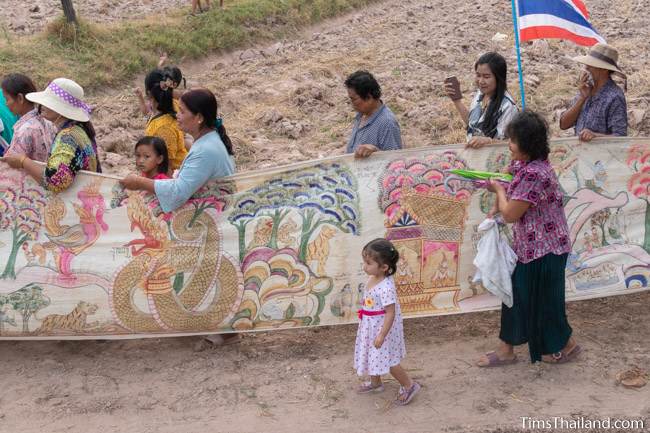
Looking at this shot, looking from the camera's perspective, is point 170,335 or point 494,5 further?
point 494,5

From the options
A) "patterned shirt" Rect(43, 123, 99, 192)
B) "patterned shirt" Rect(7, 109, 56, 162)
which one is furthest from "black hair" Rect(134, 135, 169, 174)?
"patterned shirt" Rect(7, 109, 56, 162)

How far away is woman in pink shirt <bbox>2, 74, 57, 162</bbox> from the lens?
16.3 feet

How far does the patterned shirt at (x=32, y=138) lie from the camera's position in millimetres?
4969

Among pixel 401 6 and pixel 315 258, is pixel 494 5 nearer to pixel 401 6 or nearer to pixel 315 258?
pixel 401 6

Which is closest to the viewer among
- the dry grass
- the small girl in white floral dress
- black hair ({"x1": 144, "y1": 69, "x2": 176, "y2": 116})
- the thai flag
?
the small girl in white floral dress

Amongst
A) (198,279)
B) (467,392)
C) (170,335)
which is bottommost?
(467,392)

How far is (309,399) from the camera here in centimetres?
444

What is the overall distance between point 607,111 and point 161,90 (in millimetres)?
2898

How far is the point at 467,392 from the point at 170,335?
72.3 inches

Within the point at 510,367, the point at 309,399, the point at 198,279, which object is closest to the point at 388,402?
the point at 309,399

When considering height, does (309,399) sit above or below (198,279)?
below
